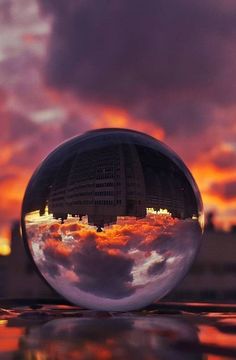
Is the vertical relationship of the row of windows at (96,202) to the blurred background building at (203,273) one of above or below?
below

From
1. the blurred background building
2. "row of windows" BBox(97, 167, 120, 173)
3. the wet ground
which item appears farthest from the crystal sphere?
the blurred background building

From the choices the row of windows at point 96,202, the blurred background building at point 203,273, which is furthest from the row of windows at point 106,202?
the blurred background building at point 203,273

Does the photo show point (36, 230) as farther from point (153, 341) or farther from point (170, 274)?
point (153, 341)

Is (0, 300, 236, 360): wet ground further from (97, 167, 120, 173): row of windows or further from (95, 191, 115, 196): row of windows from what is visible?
(97, 167, 120, 173): row of windows

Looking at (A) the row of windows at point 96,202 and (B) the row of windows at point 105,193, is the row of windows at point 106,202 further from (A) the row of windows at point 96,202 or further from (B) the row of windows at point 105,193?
(B) the row of windows at point 105,193

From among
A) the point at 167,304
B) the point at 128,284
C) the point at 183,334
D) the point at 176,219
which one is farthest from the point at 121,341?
the point at 167,304

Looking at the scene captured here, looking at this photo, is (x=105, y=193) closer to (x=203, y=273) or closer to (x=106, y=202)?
(x=106, y=202)

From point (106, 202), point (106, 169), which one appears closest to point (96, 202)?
point (106, 202)
